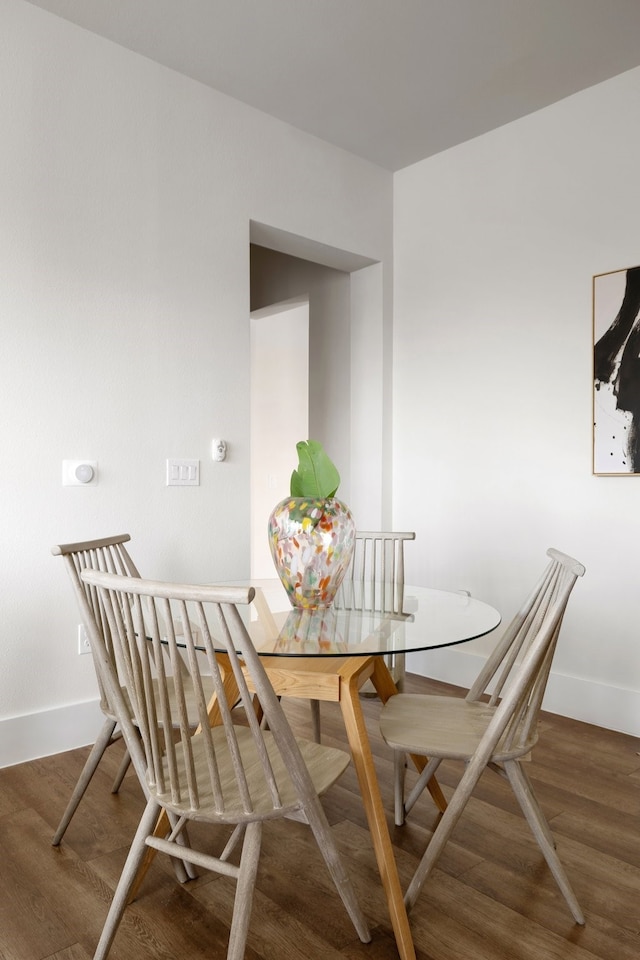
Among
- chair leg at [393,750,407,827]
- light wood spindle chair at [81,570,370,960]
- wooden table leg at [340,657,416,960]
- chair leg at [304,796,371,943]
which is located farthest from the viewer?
chair leg at [393,750,407,827]

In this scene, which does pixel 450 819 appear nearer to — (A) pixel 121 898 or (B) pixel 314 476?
(A) pixel 121 898

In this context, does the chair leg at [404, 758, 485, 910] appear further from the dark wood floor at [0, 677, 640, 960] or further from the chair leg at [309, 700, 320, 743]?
the chair leg at [309, 700, 320, 743]

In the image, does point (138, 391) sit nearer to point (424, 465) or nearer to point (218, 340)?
point (218, 340)

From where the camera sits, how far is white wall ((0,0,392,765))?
262 cm

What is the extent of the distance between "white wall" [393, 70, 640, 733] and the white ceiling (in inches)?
10.2

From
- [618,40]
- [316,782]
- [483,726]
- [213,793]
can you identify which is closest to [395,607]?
[483,726]

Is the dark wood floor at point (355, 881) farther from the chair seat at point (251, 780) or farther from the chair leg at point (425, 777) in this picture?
the chair seat at point (251, 780)

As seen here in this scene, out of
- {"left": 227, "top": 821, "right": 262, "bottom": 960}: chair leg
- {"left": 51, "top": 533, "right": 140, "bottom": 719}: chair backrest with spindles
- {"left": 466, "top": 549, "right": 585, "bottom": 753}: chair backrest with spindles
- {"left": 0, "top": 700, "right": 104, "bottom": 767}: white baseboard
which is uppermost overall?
{"left": 51, "top": 533, "right": 140, "bottom": 719}: chair backrest with spindles

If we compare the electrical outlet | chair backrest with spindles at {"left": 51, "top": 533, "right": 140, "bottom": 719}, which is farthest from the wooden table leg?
the electrical outlet

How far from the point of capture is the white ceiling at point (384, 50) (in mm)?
2643

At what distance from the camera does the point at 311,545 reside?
200 centimetres

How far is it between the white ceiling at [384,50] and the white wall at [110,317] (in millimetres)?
152

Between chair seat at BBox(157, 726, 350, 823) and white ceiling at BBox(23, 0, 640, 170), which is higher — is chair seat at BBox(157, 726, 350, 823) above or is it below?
below

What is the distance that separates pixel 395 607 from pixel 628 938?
97cm
